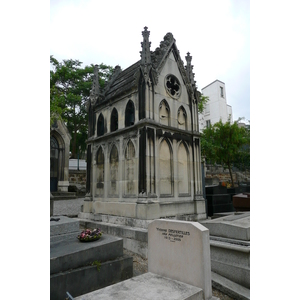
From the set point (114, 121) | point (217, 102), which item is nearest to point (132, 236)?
point (114, 121)

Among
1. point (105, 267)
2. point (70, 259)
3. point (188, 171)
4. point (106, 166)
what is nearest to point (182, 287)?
point (105, 267)

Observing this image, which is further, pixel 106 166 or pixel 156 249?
pixel 106 166

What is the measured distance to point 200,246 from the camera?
158 inches

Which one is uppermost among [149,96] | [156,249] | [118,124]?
[149,96]

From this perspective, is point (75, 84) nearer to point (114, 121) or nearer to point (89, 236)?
point (114, 121)

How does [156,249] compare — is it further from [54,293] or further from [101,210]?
[101,210]

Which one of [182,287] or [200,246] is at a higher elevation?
[200,246]

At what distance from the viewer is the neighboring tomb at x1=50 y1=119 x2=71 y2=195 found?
22.5 metres

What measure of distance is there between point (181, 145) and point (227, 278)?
15.5ft

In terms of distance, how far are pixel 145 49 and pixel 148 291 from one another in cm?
701

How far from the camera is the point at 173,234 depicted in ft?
14.6

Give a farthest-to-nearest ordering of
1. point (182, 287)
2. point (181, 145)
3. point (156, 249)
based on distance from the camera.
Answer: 1. point (181, 145)
2. point (156, 249)
3. point (182, 287)

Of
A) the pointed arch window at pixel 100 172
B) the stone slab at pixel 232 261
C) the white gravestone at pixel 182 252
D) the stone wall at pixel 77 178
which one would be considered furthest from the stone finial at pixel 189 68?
the stone wall at pixel 77 178

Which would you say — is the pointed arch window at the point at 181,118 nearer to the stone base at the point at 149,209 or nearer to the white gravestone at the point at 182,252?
the stone base at the point at 149,209
